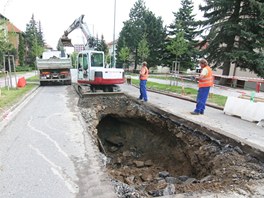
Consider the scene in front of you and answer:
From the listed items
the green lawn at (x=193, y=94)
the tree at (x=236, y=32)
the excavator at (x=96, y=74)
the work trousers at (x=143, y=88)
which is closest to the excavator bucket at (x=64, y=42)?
the excavator at (x=96, y=74)

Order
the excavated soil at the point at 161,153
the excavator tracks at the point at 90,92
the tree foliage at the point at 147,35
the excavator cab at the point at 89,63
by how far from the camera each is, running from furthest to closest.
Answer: the tree foliage at the point at 147,35
the excavator cab at the point at 89,63
the excavator tracks at the point at 90,92
the excavated soil at the point at 161,153

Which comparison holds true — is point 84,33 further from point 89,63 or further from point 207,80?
point 207,80

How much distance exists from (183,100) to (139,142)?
11.9 ft

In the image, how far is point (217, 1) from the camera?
2016 cm

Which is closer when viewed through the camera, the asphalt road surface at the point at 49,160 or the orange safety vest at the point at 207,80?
the asphalt road surface at the point at 49,160

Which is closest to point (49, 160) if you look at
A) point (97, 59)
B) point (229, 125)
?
point (229, 125)

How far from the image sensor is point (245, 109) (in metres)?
8.59

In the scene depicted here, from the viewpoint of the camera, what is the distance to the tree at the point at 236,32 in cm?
1909

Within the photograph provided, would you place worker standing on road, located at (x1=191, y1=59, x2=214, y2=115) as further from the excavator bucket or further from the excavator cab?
the excavator bucket

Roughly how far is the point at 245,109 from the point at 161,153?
341 cm

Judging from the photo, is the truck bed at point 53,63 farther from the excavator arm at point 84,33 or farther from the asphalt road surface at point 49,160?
the excavator arm at point 84,33

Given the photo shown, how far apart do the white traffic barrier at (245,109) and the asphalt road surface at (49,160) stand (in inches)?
221

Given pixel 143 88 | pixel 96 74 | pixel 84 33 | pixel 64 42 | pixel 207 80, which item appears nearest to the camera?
pixel 207 80

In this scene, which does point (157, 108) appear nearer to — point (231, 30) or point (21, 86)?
point (21, 86)
